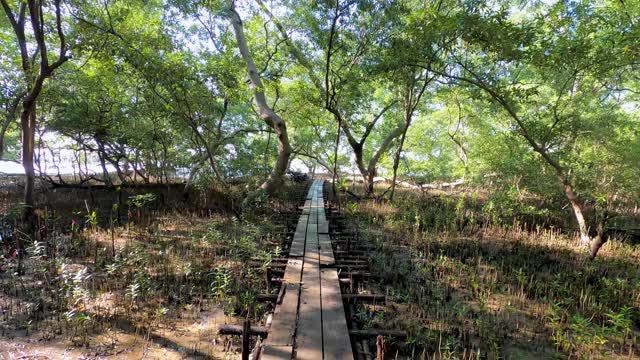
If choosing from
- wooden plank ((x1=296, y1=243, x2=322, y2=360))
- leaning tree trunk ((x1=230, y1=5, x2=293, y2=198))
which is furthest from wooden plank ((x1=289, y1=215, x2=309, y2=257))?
leaning tree trunk ((x1=230, y1=5, x2=293, y2=198))

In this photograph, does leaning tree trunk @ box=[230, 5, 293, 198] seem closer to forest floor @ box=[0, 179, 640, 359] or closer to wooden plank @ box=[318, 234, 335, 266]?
forest floor @ box=[0, 179, 640, 359]

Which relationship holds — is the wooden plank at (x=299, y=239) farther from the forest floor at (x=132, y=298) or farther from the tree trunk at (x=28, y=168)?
the tree trunk at (x=28, y=168)

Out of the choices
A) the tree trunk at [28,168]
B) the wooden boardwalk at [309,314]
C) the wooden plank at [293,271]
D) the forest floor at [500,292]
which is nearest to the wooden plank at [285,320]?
the wooden boardwalk at [309,314]

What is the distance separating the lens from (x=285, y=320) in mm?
3168

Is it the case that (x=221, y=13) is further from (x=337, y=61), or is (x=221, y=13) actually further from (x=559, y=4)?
(x=559, y=4)

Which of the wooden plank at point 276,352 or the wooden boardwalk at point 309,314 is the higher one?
the wooden boardwalk at point 309,314

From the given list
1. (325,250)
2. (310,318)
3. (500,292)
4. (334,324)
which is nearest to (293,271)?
(325,250)

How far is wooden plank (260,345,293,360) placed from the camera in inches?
102

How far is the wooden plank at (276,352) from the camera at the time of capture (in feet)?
8.53

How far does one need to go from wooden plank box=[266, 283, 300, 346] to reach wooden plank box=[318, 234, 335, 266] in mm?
1127

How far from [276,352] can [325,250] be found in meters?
2.96

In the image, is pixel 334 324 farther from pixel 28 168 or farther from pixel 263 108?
pixel 263 108

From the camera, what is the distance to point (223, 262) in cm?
568

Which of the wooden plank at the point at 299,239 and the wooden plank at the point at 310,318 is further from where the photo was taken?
the wooden plank at the point at 299,239
